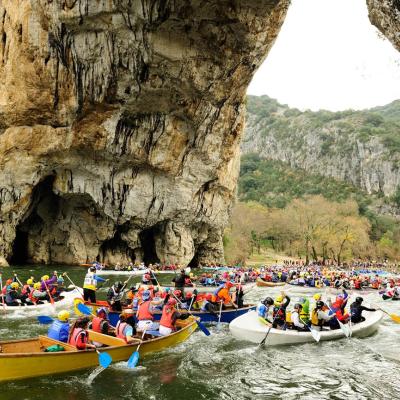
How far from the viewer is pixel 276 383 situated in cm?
900

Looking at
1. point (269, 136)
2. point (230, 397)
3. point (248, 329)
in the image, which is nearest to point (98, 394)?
point (230, 397)

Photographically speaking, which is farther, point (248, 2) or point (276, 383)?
point (248, 2)

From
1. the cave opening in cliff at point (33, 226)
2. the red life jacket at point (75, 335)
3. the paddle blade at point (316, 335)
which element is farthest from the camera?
the cave opening in cliff at point (33, 226)

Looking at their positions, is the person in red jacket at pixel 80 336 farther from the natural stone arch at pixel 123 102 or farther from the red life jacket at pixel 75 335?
the natural stone arch at pixel 123 102

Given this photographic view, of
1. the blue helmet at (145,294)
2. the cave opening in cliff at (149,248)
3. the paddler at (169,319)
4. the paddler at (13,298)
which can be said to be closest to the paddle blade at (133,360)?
the paddler at (169,319)

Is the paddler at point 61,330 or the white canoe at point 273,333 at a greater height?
the paddler at point 61,330

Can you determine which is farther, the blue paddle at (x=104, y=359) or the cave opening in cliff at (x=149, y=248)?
Answer: the cave opening in cliff at (x=149, y=248)

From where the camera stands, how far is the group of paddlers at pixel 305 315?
12695 mm

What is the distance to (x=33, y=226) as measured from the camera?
38656 mm

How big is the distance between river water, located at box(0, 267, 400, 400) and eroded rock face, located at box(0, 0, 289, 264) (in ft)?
62.5

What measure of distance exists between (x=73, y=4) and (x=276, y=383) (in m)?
23.6

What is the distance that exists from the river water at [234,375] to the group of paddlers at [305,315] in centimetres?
69

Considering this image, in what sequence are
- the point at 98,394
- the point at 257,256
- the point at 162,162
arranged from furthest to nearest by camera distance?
the point at 257,256, the point at 162,162, the point at 98,394

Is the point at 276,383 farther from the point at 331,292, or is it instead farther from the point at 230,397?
the point at 331,292
